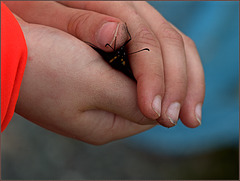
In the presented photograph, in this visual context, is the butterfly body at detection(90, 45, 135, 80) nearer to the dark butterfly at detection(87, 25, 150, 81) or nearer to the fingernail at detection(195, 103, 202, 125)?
the dark butterfly at detection(87, 25, 150, 81)

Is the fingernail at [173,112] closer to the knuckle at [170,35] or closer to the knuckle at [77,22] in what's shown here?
the knuckle at [170,35]

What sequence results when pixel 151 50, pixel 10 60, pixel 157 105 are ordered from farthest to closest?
1. pixel 151 50
2. pixel 157 105
3. pixel 10 60

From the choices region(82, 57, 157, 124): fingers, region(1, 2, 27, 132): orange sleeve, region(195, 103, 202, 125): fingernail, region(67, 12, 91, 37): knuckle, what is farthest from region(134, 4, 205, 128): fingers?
region(1, 2, 27, 132): orange sleeve

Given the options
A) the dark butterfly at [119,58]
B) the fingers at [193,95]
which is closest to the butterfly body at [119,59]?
the dark butterfly at [119,58]

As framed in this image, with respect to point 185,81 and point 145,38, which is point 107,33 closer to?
point 145,38

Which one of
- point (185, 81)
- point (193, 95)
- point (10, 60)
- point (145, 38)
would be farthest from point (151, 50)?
point (10, 60)
